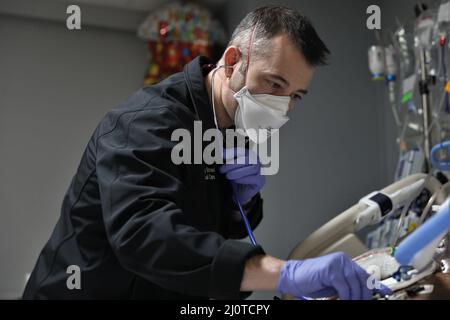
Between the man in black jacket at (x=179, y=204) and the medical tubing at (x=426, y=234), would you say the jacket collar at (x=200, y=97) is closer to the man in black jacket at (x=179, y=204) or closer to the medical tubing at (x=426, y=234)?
the man in black jacket at (x=179, y=204)

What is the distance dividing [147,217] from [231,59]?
0.63m

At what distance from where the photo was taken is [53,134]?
10.2 feet

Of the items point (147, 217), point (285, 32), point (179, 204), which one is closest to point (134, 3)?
point (285, 32)

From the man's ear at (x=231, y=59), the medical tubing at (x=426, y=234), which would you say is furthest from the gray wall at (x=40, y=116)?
the medical tubing at (x=426, y=234)

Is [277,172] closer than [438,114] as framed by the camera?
No

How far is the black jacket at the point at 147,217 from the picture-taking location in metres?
0.80

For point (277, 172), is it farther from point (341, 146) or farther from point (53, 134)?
point (53, 134)

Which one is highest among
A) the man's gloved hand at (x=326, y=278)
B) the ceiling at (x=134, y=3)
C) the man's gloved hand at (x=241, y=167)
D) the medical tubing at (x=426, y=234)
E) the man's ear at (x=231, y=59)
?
the ceiling at (x=134, y=3)

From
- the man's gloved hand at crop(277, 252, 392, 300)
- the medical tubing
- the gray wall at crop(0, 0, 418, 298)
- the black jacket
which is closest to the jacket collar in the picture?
the black jacket

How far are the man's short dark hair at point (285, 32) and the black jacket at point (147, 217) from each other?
6.8 inches

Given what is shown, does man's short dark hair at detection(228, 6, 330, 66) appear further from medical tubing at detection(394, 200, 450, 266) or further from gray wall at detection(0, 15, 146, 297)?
gray wall at detection(0, 15, 146, 297)

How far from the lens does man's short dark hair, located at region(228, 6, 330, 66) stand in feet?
3.87
